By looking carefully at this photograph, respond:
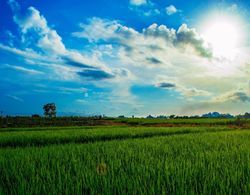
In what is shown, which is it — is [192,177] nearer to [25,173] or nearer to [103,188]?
[103,188]

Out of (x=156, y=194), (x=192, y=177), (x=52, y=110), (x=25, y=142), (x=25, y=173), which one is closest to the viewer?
(x=156, y=194)

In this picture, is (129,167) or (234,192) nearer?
(234,192)

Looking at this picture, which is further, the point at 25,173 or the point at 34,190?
the point at 25,173

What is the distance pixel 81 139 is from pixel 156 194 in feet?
29.4

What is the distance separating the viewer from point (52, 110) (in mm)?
63000

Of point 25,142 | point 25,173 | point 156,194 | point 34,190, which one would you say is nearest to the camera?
point 156,194

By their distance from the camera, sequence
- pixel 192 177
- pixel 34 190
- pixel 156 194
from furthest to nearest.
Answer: pixel 192 177 < pixel 34 190 < pixel 156 194

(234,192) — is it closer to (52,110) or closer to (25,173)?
(25,173)

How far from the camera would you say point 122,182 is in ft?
7.65

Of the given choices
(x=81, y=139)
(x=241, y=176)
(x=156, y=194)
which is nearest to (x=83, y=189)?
(x=156, y=194)

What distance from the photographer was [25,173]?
10.1ft

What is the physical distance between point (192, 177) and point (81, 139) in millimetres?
8533

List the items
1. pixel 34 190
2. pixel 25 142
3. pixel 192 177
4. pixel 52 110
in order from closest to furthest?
pixel 34 190 < pixel 192 177 < pixel 25 142 < pixel 52 110

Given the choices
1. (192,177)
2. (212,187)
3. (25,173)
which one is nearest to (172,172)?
(192,177)
